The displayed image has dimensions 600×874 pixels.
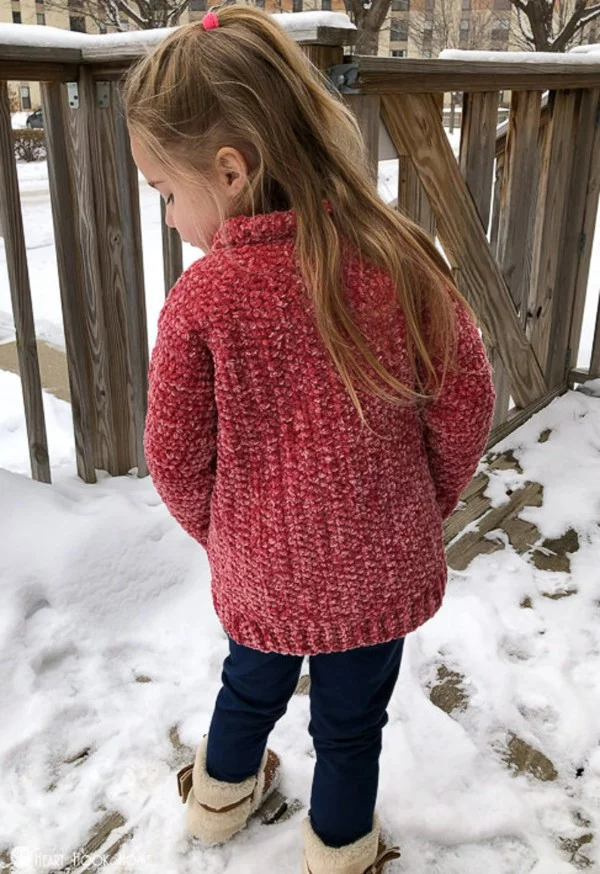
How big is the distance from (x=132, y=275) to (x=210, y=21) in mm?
1620

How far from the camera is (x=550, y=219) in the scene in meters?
3.74

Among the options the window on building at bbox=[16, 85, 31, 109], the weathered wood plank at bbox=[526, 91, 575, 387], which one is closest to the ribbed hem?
the weathered wood plank at bbox=[526, 91, 575, 387]

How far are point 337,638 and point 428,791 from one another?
0.73 m

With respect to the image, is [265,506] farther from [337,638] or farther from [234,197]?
[234,197]

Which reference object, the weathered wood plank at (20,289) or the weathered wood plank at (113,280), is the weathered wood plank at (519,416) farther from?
the weathered wood plank at (20,289)

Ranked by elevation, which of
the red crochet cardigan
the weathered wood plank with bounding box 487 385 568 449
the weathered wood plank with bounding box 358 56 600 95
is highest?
the weathered wood plank with bounding box 358 56 600 95

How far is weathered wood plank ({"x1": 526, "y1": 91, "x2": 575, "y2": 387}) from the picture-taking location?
142 inches

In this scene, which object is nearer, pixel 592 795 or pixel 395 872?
pixel 395 872

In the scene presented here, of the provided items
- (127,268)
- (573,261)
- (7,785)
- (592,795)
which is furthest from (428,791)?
(573,261)

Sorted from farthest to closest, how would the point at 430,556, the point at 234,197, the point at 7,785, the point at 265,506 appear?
the point at 7,785, the point at 430,556, the point at 265,506, the point at 234,197

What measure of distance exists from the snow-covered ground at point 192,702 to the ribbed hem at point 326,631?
0.59m

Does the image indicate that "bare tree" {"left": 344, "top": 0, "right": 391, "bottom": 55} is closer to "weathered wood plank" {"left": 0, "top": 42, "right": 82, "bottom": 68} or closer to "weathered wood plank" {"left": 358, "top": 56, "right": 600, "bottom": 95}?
"weathered wood plank" {"left": 358, "top": 56, "right": 600, "bottom": 95}

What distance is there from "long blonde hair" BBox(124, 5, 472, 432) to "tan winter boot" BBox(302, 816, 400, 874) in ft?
2.96

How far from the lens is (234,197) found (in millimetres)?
1299
